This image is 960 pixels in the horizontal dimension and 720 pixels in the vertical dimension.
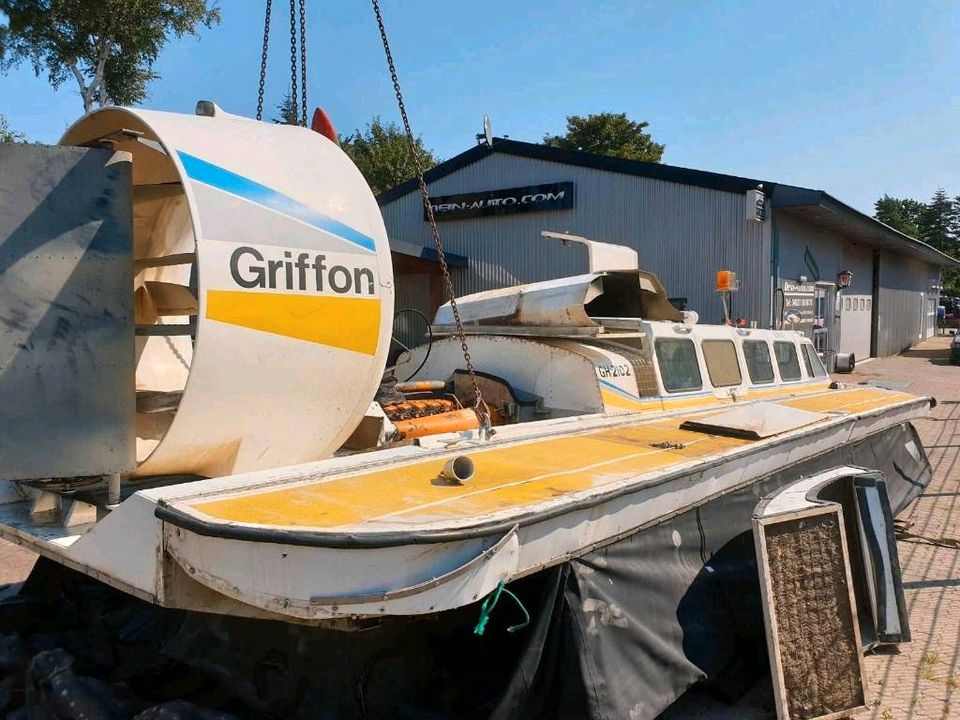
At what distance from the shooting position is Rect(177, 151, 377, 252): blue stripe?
3.01 m

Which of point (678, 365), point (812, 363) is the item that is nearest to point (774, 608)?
point (678, 365)

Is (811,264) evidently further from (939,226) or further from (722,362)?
(939,226)

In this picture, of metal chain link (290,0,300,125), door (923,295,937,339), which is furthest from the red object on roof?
door (923,295,937,339)

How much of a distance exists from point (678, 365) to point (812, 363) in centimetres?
279

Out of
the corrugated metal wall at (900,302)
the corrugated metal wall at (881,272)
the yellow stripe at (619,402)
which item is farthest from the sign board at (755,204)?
the corrugated metal wall at (900,302)

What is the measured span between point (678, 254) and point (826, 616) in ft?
40.0

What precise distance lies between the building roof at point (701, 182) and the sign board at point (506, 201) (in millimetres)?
652

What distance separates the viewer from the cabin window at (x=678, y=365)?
565cm

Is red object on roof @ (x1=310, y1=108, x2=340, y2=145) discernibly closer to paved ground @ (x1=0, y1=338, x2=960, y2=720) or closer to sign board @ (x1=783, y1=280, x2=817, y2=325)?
paved ground @ (x1=0, y1=338, x2=960, y2=720)

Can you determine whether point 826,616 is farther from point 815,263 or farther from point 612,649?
point 815,263

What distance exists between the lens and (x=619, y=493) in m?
3.18

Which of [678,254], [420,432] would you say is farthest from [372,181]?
[420,432]

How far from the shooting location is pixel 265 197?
3.23m

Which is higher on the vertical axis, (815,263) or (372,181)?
(372,181)
